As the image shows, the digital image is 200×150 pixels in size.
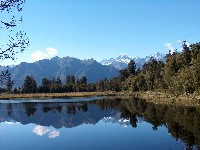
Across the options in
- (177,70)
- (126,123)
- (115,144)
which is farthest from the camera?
(177,70)

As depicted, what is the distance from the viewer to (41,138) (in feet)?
146

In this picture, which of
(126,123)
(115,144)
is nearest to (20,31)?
(115,144)

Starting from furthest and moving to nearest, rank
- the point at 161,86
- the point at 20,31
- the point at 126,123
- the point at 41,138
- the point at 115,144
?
the point at 161,86
the point at 126,123
the point at 41,138
the point at 115,144
the point at 20,31

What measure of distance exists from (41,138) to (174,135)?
1751 cm

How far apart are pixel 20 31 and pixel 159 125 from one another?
44540mm

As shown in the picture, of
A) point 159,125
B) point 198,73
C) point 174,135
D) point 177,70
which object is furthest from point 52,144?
point 177,70

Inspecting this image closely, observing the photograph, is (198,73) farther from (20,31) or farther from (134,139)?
(20,31)

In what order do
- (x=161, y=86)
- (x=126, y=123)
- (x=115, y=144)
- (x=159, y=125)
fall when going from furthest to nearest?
(x=161, y=86) → (x=126, y=123) → (x=159, y=125) → (x=115, y=144)

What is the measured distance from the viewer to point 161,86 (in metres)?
126

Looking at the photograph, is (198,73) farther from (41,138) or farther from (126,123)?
(41,138)

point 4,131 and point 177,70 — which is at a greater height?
point 177,70

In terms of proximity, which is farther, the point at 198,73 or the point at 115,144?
the point at 198,73

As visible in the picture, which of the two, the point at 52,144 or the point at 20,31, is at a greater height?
the point at 20,31

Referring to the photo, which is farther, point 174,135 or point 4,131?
point 4,131
